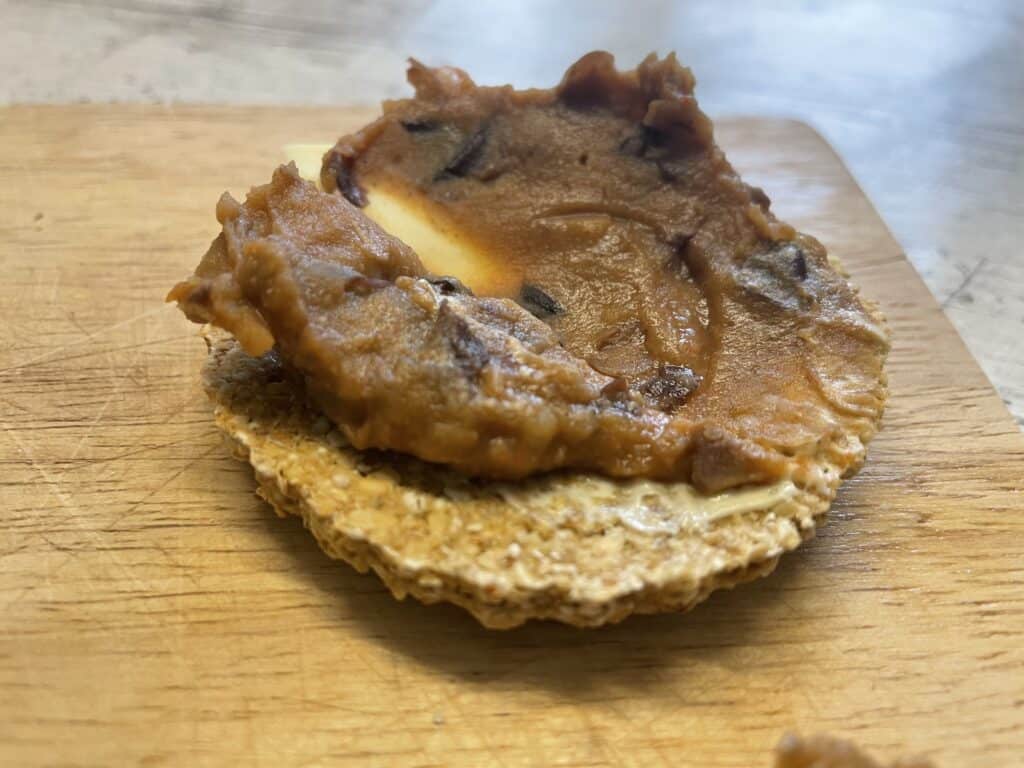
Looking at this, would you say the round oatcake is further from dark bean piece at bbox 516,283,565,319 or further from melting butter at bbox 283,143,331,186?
melting butter at bbox 283,143,331,186

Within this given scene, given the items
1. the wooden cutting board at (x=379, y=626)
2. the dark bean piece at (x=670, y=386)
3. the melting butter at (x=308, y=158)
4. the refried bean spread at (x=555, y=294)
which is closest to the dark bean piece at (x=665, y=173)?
the refried bean spread at (x=555, y=294)

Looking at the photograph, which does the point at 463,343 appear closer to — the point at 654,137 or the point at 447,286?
the point at 447,286

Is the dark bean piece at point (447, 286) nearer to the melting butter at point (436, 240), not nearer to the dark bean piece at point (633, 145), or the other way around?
the melting butter at point (436, 240)

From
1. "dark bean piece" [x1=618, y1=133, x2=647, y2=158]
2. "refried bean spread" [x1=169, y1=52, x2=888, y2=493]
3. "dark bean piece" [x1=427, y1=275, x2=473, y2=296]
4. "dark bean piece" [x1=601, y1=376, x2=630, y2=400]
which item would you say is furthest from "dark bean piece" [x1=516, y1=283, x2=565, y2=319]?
"dark bean piece" [x1=618, y1=133, x2=647, y2=158]

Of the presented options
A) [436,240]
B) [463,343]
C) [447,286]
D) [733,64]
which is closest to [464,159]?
[436,240]

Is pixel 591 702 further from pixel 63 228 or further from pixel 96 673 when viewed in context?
pixel 63 228

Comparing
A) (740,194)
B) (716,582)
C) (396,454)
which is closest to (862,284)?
(740,194)
